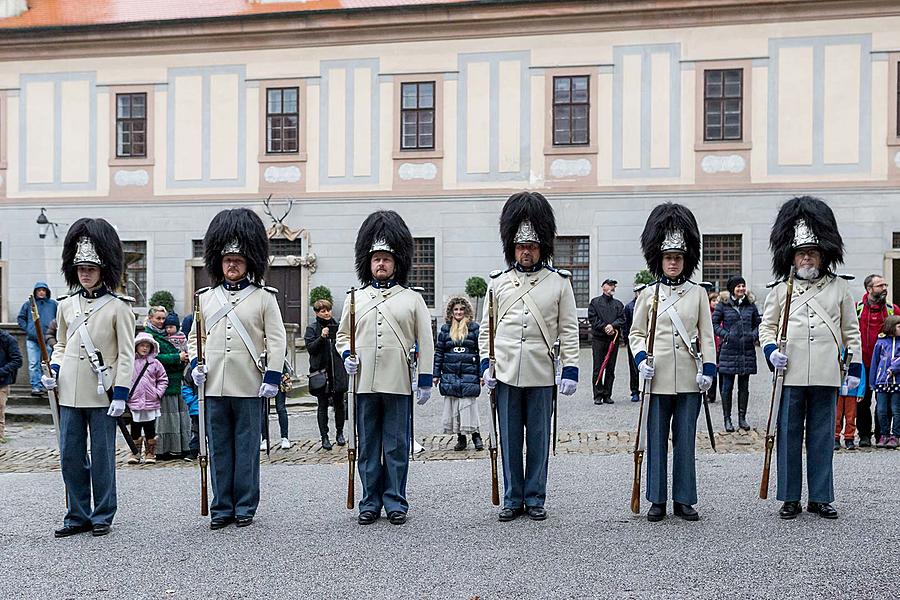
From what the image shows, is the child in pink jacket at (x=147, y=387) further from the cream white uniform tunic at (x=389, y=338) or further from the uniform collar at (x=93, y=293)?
the cream white uniform tunic at (x=389, y=338)

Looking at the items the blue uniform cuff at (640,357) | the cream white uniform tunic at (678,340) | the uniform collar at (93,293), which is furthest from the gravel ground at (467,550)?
the uniform collar at (93,293)

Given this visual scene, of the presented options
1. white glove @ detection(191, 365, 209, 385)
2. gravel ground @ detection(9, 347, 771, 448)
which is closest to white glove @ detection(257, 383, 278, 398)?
white glove @ detection(191, 365, 209, 385)

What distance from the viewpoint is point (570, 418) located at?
43.0ft

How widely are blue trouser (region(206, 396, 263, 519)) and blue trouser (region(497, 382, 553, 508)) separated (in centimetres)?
167

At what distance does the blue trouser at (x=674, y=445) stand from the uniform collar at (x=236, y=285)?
2.86 m

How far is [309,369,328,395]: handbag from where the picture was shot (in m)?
11.0

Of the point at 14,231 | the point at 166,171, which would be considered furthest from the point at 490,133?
the point at 14,231

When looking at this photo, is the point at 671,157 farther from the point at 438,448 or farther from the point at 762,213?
the point at 438,448

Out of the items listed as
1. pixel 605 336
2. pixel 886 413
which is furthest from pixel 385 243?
pixel 605 336

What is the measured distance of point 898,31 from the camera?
23141 mm

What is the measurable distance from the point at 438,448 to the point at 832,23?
17261 millimetres

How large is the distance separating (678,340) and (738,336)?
18.0ft

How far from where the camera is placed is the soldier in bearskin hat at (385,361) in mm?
6836

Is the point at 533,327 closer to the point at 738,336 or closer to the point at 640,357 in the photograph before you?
the point at 640,357
